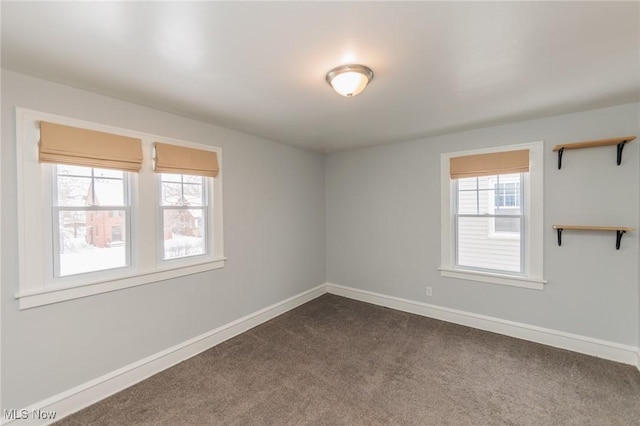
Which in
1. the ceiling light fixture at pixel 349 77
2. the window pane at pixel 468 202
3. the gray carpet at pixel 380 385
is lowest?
the gray carpet at pixel 380 385

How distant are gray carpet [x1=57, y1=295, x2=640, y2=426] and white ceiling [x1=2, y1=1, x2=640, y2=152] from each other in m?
2.47

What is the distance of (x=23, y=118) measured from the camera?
187 centimetres

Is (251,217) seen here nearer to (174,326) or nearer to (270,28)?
(174,326)

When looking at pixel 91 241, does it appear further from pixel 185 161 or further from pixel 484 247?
pixel 484 247

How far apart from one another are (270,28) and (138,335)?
2685mm

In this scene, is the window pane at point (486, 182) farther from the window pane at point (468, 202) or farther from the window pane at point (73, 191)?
the window pane at point (73, 191)

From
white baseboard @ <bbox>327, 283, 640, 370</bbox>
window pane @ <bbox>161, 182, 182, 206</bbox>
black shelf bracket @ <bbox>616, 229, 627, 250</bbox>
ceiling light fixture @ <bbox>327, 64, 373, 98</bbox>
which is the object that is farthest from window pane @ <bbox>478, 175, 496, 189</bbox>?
window pane @ <bbox>161, 182, 182, 206</bbox>

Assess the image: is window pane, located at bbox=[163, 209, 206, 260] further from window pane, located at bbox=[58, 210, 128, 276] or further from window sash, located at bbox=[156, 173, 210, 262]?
window pane, located at bbox=[58, 210, 128, 276]

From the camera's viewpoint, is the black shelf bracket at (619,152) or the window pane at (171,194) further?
the window pane at (171,194)

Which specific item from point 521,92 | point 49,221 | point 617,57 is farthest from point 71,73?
point 617,57

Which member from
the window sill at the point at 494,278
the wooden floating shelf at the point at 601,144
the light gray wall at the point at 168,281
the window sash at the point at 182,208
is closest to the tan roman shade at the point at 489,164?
the wooden floating shelf at the point at 601,144

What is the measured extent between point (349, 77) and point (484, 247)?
9.12ft

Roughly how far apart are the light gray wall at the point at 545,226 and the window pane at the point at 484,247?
0.26 meters

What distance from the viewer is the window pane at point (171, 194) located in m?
2.70
